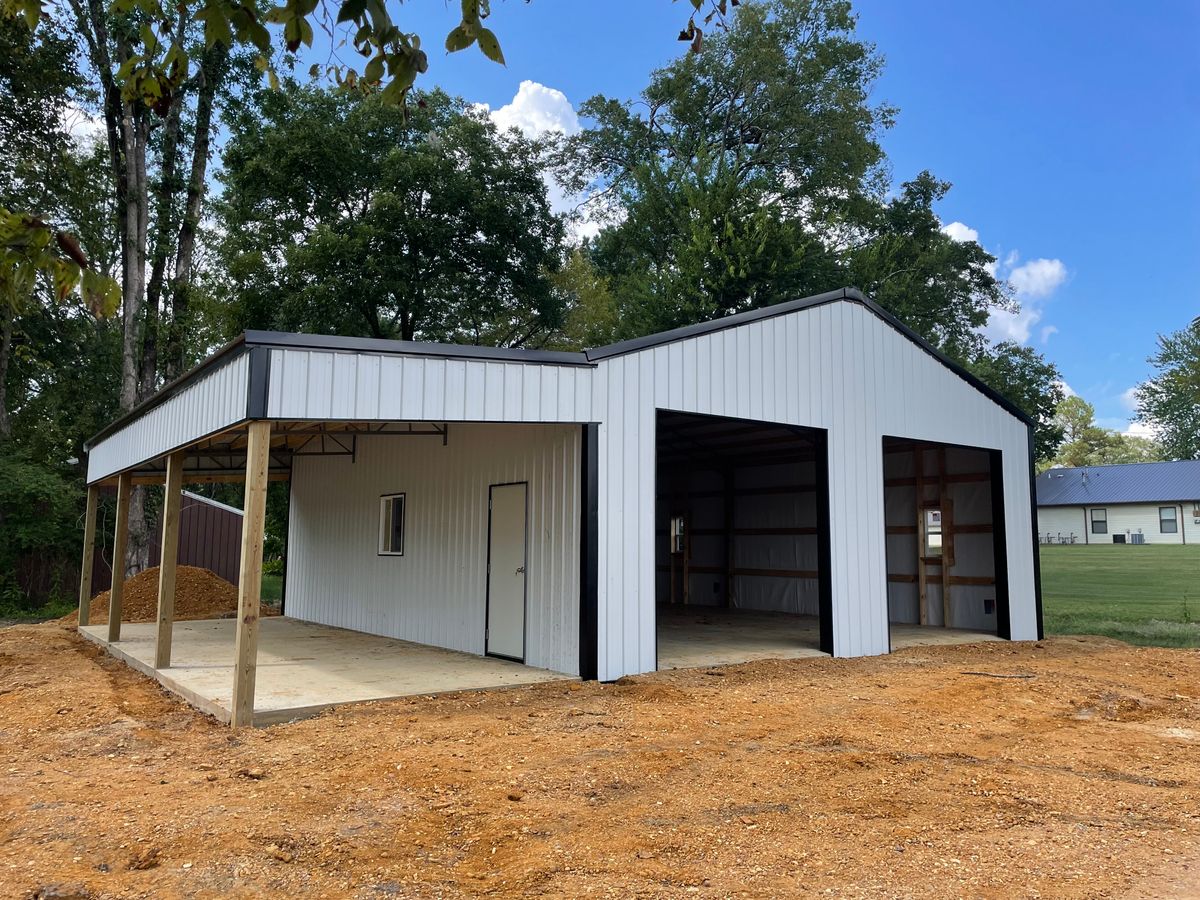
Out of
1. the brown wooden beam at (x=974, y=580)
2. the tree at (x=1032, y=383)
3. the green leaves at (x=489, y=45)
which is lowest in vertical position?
the brown wooden beam at (x=974, y=580)

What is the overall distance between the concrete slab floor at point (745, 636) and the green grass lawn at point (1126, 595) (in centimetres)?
280

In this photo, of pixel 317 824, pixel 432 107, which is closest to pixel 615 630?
pixel 317 824

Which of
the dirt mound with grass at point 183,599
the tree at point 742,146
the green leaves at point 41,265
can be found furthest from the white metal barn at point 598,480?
the tree at point 742,146

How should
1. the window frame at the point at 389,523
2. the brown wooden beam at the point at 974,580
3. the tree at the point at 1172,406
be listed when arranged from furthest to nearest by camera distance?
the tree at the point at 1172,406, the brown wooden beam at the point at 974,580, the window frame at the point at 389,523

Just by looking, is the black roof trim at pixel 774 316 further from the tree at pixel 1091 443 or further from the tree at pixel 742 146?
the tree at pixel 1091 443

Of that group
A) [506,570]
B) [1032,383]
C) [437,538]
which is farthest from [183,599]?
[1032,383]

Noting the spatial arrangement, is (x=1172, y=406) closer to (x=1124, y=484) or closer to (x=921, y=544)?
(x=1124, y=484)

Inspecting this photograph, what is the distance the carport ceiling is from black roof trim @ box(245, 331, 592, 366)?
4.99 metres

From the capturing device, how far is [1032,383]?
2844 cm

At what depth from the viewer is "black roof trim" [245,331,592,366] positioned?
625 cm

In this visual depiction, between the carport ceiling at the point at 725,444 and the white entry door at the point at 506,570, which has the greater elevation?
the carport ceiling at the point at 725,444

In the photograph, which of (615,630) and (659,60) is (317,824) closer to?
(615,630)

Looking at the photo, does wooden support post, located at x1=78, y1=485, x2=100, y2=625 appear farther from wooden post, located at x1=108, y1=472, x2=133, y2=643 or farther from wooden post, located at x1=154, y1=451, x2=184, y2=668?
wooden post, located at x1=154, y1=451, x2=184, y2=668

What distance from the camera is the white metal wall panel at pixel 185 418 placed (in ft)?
21.4
